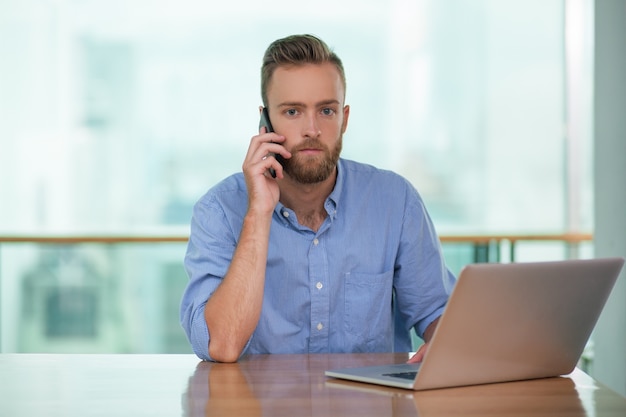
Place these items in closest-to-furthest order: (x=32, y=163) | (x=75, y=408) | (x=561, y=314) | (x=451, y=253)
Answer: (x=75, y=408) → (x=561, y=314) → (x=451, y=253) → (x=32, y=163)

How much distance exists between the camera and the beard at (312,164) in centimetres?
226

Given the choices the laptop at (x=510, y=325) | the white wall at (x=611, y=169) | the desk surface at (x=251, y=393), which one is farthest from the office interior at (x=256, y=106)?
the laptop at (x=510, y=325)

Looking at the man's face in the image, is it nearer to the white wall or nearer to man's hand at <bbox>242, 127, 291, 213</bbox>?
man's hand at <bbox>242, 127, 291, 213</bbox>

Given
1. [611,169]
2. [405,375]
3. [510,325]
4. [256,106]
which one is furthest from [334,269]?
[256,106]

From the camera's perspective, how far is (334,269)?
229 centimetres

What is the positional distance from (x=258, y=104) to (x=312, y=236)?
2586 mm

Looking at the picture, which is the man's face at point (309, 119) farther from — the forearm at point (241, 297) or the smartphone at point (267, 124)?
the forearm at point (241, 297)

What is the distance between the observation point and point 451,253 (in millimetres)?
4129

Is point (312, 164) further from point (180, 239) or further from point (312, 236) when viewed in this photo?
point (180, 239)

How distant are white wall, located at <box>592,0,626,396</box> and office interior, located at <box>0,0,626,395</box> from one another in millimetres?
996

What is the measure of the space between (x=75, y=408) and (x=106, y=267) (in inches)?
114

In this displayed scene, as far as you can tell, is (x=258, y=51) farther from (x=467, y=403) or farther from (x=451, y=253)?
(x=467, y=403)

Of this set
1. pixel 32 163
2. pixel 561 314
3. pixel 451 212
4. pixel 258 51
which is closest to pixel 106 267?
pixel 32 163

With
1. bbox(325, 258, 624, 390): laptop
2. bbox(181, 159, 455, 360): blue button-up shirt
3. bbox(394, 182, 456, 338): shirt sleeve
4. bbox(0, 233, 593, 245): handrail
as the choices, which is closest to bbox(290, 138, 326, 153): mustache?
bbox(181, 159, 455, 360): blue button-up shirt
